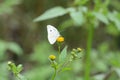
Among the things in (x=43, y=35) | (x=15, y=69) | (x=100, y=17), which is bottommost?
(x=15, y=69)

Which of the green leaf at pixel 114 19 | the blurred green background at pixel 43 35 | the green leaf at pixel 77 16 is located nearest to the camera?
the green leaf at pixel 77 16

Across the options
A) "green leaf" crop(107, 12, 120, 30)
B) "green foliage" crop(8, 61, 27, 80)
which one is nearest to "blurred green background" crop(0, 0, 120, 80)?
"green leaf" crop(107, 12, 120, 30)

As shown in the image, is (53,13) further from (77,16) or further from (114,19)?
(114,19)

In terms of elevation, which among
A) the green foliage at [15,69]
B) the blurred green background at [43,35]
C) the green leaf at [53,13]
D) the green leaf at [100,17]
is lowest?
the green foliage at [15,69]

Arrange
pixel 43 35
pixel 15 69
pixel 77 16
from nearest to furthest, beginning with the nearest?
pixel 15 69 → pixel 77 16 → pixel 43 35

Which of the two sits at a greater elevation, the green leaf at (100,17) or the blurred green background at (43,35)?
the blurred green background at (43,35)

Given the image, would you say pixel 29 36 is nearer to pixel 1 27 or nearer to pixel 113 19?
pixel 1 27

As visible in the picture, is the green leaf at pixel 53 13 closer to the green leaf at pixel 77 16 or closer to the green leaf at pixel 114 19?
the green leaf at pixel 77 16

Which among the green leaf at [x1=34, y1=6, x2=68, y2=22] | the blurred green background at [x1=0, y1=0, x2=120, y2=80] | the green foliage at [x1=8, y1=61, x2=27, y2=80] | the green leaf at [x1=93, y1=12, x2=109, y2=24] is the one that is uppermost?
the blurred green background at [x1=0, y1=0, x2=120, y2=80]

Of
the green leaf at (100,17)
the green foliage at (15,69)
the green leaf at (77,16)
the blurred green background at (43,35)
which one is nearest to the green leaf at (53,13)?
the green leaf at (77,16)

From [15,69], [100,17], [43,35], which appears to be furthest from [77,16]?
[43,35]

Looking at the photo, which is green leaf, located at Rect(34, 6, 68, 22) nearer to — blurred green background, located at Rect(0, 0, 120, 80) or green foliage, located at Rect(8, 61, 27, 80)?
green foliage, located at Rect(8, 61, 27, 80)

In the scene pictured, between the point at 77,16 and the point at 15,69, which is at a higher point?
the point at 77,16
